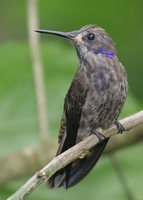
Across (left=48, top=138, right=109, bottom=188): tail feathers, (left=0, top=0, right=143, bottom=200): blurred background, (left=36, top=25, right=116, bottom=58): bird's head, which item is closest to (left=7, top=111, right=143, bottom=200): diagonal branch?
(left=48, top=138, right=109, bottom=188): tail feathers

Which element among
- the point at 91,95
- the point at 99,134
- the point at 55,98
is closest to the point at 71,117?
the point at 91,95

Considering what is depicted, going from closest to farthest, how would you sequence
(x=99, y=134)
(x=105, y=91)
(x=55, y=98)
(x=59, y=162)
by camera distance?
(x=59, y=162) → (x=99, y=134) → (x=105, y=91) → (x=55, y=98)

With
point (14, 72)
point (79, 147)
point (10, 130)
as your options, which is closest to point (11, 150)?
point (10, 130)

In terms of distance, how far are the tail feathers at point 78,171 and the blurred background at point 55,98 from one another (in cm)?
41

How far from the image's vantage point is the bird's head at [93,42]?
16.5 ft

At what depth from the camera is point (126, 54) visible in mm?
6715

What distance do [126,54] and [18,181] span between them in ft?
4.76

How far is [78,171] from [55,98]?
48.0 inches

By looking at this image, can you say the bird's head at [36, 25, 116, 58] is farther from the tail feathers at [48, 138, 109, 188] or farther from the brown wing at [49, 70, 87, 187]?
the tail feathers at [48, 138, 109, 188]

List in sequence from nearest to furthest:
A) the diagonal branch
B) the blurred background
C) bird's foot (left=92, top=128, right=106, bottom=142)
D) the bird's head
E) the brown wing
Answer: the diagonal branch → bird's foot (left=92, top=128, right=106, bottom=142) → the brown wing → the bird's head → the blurred background

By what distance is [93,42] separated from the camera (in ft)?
16.7

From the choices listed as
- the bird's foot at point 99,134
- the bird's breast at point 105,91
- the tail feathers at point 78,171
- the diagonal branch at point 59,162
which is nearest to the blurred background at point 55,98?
the tail feathers at point 78,171

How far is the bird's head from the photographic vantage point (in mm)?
5039

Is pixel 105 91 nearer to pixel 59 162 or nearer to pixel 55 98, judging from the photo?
pixel 59 162
